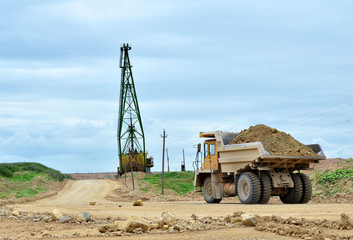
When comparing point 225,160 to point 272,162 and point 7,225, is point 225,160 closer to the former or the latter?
point 272,162

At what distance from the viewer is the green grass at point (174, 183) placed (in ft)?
171

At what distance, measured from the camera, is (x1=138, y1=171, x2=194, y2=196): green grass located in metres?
52.2

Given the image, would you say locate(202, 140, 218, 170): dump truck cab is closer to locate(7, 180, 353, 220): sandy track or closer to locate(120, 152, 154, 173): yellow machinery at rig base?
locate(7, 180, 353, 220): sandy track

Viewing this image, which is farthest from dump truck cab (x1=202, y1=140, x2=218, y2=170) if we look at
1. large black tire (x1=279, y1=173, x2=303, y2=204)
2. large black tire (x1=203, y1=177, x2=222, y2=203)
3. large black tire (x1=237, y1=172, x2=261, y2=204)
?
large black tire (x1=279, y1=173, x2=303, y2=204)

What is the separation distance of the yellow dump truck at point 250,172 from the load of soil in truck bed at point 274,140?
402 millimetres

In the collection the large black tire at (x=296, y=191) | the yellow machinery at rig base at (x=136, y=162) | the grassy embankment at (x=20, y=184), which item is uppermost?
the yellow machinery at rig base at (x=136, y=162)

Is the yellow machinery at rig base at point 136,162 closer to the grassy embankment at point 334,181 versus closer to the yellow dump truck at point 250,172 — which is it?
the grassy embankment at point 334,181

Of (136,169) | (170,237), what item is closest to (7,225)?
(170,237)

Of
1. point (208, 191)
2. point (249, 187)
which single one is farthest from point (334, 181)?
point (249, 187)

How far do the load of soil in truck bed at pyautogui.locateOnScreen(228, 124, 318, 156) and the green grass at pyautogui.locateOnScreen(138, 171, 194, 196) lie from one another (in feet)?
79.9

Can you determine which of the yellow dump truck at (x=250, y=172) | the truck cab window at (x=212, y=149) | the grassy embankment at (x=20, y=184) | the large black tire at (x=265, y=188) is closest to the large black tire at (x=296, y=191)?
the yellow dump truck at (x=250, y=172)

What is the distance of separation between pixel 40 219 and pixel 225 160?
10.9 m

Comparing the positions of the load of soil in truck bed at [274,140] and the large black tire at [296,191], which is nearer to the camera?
the load of soil in truck bed at [274,140]

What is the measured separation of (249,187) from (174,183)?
103 ft
